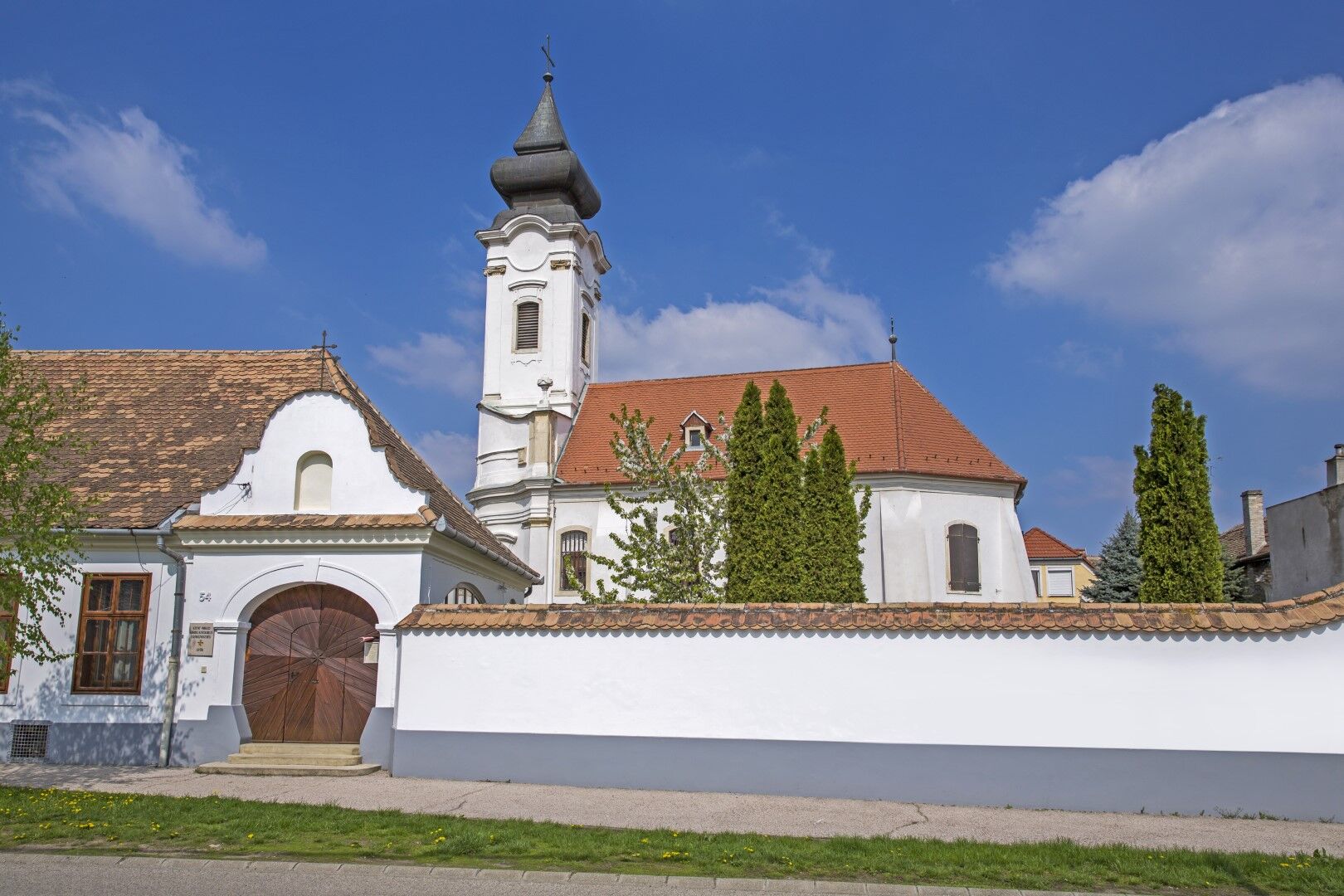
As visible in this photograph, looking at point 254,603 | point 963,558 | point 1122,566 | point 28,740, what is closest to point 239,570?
point 254,603

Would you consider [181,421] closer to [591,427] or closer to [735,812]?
[735,812]

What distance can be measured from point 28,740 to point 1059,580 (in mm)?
46779

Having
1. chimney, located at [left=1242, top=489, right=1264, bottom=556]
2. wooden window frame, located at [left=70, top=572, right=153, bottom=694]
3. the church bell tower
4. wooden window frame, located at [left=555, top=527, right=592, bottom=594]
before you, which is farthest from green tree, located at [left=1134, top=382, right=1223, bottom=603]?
chimney, located at [left=1242, top=489, right=1264, bottom=556]

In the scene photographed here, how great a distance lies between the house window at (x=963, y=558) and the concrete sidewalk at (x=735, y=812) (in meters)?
→ 17.7

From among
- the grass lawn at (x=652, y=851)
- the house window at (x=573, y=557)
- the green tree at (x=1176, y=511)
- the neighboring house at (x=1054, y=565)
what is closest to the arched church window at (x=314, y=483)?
the grass lawn at (x=652, y=851)

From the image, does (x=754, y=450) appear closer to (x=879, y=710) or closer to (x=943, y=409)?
(x=879, y=710)

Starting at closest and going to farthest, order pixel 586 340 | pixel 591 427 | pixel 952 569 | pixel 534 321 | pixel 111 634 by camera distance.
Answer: pixel 111 634 → pixel 952 569 → pixel 591 427 → pixel 534 321 → pixel 586 340

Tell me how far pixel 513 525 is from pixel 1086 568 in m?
34.8

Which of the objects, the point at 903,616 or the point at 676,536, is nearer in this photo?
the point at 903,616

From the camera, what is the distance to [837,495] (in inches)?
749

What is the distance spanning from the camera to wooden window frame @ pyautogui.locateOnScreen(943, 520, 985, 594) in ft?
98.2

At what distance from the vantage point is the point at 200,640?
16188 mm

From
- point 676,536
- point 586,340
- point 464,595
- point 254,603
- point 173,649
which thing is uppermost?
point 586,340

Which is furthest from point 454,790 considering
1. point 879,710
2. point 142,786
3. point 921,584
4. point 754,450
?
point 921,584
